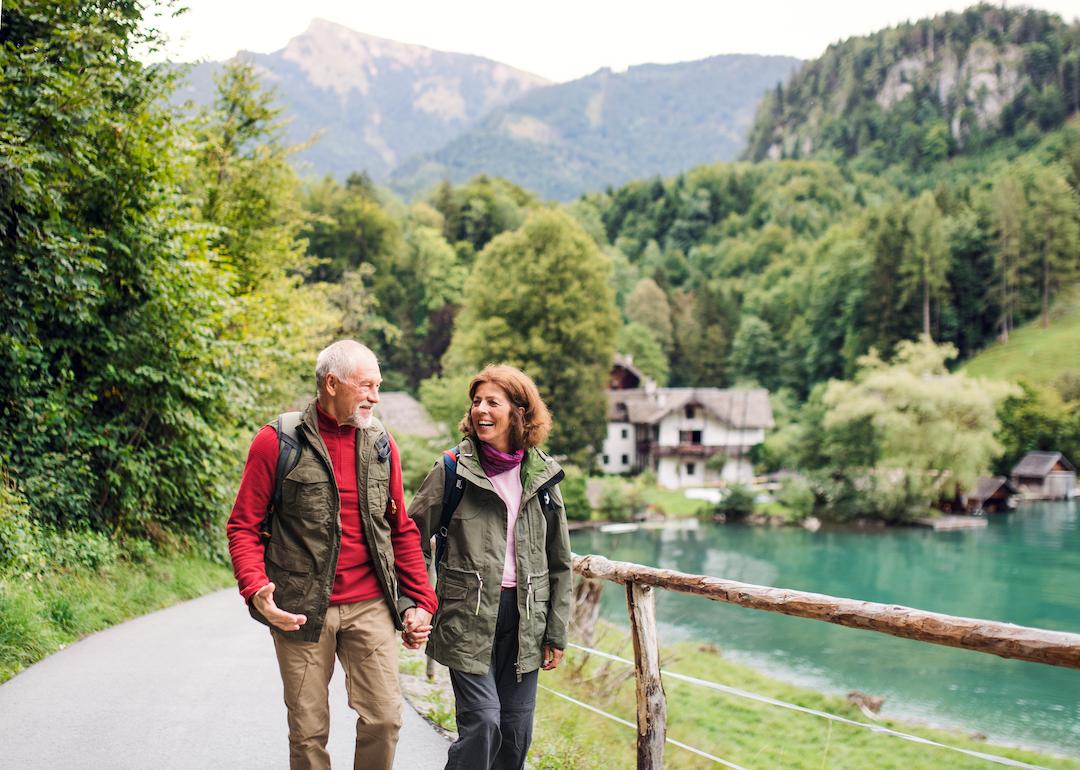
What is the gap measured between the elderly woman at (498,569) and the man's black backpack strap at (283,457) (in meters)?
0.51

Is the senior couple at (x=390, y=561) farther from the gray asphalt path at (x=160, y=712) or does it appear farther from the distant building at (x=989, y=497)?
the distant building at (x=989, y=497)

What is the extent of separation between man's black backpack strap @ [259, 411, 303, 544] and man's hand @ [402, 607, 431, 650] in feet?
1.92

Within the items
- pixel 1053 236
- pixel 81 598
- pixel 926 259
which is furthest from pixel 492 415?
pixel 1053 236

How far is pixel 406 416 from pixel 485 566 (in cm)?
4031

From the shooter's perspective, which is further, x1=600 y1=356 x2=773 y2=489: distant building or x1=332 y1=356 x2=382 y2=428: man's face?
x1=600 y1=356 x2=773 y2=489: distant building

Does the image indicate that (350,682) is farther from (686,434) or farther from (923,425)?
(686,434)

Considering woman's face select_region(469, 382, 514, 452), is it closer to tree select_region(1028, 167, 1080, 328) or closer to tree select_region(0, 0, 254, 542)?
tree select_region(0, 0, 254, 542)

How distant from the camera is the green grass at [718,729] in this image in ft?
20.4

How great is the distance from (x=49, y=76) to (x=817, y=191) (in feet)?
443

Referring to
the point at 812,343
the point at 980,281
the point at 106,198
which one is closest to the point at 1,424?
the point at 106,198

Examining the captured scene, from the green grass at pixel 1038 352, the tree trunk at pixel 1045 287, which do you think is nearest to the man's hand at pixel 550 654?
the green grass at pixel 1038 352

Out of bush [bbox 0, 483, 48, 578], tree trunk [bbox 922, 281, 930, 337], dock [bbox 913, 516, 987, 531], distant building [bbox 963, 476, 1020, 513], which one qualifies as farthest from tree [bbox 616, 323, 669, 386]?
bush [bbox 0, 483, 48, 578]

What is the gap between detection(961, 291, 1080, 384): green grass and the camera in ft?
233

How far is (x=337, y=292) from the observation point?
41.8 metres
